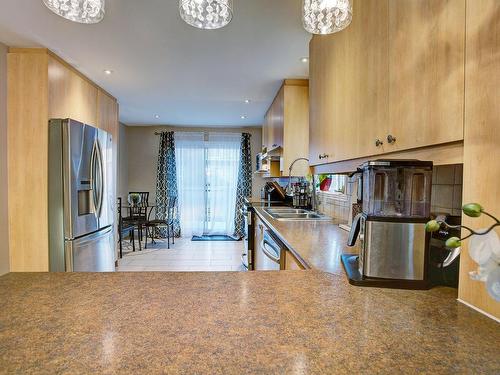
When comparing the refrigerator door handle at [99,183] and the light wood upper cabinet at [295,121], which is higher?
the light wood upper cabinet at [295,121]

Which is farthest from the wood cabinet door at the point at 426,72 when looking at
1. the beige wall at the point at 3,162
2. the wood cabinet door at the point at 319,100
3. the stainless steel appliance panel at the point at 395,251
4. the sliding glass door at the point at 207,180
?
the sliding glass door at the point at 207,180

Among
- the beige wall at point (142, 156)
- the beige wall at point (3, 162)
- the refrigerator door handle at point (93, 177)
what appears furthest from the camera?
the beige wall at point (142, 156)

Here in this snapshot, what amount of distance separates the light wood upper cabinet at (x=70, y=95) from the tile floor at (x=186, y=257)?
2.09 meters

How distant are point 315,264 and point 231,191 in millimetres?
5360

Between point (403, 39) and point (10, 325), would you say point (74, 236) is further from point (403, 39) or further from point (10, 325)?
point (403, 39)

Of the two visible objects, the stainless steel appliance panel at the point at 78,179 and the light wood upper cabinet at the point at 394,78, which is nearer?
the light wood upper cabinet at the point at 394,78

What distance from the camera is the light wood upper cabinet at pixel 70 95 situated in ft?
9.08

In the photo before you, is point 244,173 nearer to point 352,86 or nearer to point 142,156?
point 142,156

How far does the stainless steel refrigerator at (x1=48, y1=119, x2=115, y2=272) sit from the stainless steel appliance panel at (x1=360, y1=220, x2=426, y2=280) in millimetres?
2641

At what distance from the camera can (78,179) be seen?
2.82m

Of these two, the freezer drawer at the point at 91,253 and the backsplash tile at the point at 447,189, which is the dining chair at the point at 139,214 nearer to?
the freezer drawer at the point at 91,253

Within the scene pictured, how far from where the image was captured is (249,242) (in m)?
3.72

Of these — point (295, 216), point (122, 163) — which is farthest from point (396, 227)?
point (122, 163)

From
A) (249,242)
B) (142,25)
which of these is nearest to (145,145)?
(249,242)
